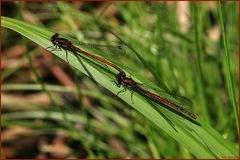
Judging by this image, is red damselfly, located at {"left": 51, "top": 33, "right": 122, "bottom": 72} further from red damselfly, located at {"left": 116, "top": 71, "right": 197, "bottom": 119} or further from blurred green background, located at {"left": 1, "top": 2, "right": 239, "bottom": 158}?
blurred green background, located at {"left": 1, "top": 2, "right": 239, "bottom": 158}

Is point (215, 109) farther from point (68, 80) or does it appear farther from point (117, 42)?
point (68, 80)

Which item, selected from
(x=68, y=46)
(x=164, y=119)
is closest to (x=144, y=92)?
(x=164, y=119)

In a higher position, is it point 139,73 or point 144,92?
point 139,73

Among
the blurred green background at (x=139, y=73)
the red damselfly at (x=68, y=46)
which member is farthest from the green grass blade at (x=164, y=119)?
the blurred green background at (x=139, y=73)

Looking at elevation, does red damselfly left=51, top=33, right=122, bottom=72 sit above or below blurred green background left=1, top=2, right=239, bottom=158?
below

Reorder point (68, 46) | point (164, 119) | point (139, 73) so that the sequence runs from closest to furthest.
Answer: point (164, 119)
point (68, 46)
point (139, 73)

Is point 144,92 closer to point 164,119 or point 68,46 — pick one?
point 164,119

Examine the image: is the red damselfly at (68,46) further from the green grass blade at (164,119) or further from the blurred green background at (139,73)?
the blurred green background at (139,73)

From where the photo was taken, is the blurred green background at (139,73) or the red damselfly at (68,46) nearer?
the red damselfly at (68,46)

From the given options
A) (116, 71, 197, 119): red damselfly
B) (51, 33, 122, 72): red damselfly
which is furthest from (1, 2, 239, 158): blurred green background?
(51, 33, 122, 72): red damselfly
